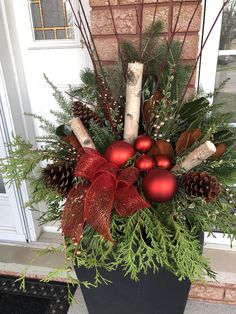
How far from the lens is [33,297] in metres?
1.48

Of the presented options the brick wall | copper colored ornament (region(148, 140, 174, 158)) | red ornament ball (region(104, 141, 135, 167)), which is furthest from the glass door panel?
red ornament ball (region(104, 141, 135, 167))

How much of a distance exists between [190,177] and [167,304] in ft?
1.54

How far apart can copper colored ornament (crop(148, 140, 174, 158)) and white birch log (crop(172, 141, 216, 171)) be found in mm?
51

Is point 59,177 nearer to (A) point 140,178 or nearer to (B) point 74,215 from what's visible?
(B) point 74,215

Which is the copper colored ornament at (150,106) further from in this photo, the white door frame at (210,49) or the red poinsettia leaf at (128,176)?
the white door frame at (210,49)

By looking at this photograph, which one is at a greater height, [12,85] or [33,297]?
[12,85]

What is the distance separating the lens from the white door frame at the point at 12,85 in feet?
4.35

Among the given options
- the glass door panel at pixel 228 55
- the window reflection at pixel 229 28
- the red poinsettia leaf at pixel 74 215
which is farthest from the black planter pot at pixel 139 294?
the window reflection at pixel 229 28

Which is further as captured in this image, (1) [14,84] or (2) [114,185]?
(1) [14,84]

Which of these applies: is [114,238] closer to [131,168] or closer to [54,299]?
[131,168]

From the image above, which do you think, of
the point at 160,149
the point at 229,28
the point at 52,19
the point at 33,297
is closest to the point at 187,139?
the point at 160,149

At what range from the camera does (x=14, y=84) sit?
141 centimetres

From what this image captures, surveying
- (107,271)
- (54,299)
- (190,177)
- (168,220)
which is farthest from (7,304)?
(190,177)

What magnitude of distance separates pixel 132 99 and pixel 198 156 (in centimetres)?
25
